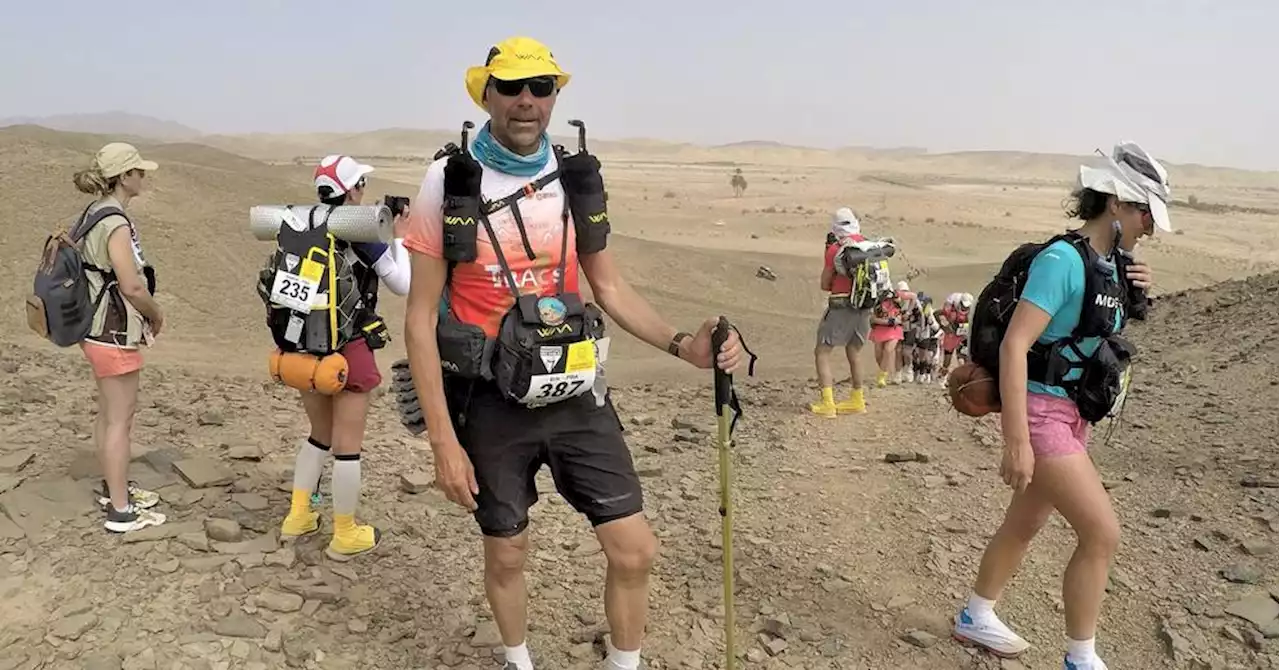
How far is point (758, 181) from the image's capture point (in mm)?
87375

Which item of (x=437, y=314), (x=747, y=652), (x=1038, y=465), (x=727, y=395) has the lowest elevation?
(x=747, y=652)

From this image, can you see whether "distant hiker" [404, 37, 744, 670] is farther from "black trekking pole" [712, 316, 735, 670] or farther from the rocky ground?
the rocky ground

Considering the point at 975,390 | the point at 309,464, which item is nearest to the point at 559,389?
the point at 975,390

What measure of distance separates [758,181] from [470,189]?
86016 millimetres

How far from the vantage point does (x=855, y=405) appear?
8.38m

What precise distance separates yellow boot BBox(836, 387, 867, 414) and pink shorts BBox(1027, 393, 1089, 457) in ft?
15.0

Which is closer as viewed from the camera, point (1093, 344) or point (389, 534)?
point (1093, 344)

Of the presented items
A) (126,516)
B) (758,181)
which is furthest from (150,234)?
(758,181)

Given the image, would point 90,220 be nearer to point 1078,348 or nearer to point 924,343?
point 1078,348

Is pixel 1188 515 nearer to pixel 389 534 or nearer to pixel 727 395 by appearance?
pixel 727 395

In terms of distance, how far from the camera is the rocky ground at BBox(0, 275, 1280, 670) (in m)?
4.18

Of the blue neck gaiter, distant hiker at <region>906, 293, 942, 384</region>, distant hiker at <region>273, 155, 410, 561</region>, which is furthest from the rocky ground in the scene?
distant hiker at <region>906, 293, 942, 384</region>

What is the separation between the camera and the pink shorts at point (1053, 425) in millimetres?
3672

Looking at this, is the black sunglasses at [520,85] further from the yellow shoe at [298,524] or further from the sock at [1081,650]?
the sock at [1081,650]
